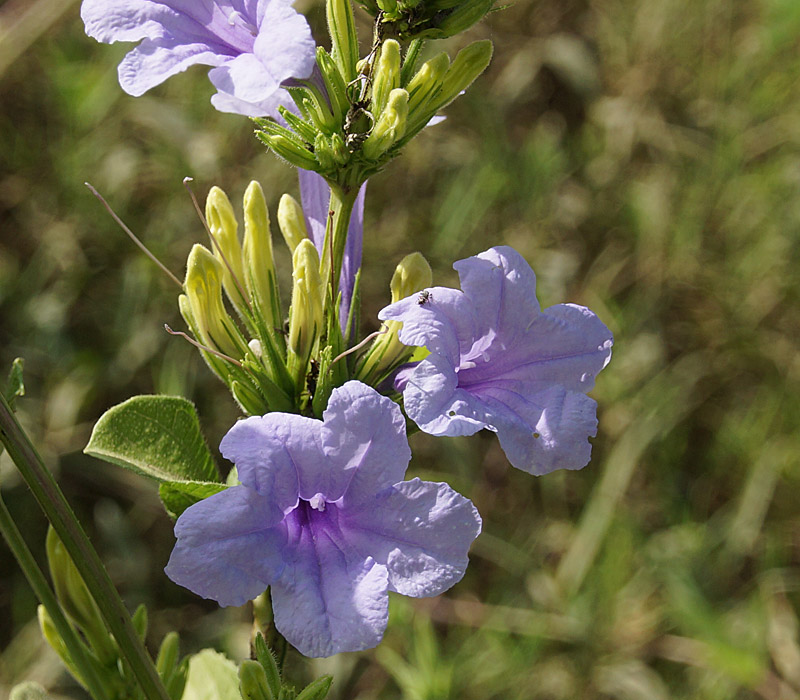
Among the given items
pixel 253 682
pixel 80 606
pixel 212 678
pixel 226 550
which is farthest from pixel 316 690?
pixel 212 678

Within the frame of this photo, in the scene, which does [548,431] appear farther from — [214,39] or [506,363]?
[214,39]

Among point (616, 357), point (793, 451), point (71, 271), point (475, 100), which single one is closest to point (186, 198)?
point (71, 271)

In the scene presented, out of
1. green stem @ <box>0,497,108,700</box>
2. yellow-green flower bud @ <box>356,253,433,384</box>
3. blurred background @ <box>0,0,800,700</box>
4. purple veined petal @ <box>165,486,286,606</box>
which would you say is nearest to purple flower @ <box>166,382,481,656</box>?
purple veined petal @ <box>165,486,286,606</box>

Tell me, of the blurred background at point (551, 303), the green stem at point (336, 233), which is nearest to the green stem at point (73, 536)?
the green stem at point (336, 233)

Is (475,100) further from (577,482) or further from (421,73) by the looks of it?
(421,73)

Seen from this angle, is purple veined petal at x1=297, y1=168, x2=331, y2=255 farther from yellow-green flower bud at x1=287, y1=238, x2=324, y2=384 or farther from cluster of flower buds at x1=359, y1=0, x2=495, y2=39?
cluster of flower buds at x1=359, y1=0, x2=495, y2=39

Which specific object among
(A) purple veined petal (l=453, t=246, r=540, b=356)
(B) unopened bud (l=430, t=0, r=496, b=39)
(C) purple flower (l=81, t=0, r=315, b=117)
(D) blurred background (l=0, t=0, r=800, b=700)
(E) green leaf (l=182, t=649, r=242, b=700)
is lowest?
(D) blurred background (l=0, t=0, r=800, b=700)
